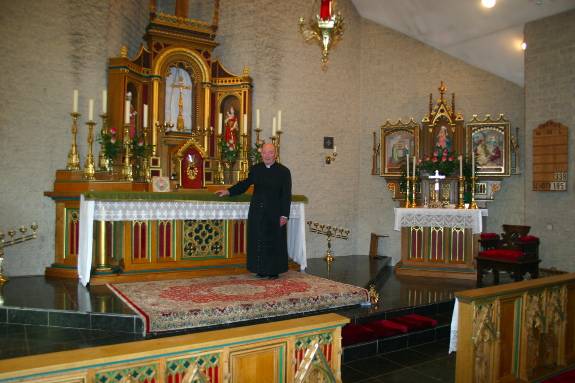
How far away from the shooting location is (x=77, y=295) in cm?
565

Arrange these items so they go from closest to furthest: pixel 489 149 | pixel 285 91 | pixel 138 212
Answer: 1. pixel 138 212
2. pixel 489 149
3. pixel 285 91

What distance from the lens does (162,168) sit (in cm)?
838

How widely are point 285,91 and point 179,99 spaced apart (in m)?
2.26

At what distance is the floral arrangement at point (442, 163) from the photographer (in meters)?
8.71

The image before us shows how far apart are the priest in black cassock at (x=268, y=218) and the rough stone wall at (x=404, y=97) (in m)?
4.25

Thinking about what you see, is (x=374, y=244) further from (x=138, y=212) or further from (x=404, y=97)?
(x=138, y=212)

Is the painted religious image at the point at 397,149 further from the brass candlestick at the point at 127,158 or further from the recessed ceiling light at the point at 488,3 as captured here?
the brass candlestick at the point at 127,158

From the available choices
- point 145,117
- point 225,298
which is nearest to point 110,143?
point 145,117

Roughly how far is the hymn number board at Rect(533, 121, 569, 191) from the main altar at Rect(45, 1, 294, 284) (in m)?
4.40

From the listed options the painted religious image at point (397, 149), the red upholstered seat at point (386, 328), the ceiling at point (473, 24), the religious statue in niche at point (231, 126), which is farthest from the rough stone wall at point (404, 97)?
the red upholstered seat at point (386, 328)

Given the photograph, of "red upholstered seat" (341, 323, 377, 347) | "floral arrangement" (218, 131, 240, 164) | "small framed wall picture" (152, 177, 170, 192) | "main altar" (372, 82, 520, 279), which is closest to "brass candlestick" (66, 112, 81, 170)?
"small framed wall picture" (152, 177, 170, 192)

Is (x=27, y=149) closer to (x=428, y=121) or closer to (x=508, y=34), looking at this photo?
(x=428, y=121)

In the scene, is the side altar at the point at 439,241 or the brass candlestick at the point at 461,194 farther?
the brass candlestick at the point at 461,194

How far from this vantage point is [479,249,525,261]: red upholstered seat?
23.6 ft
